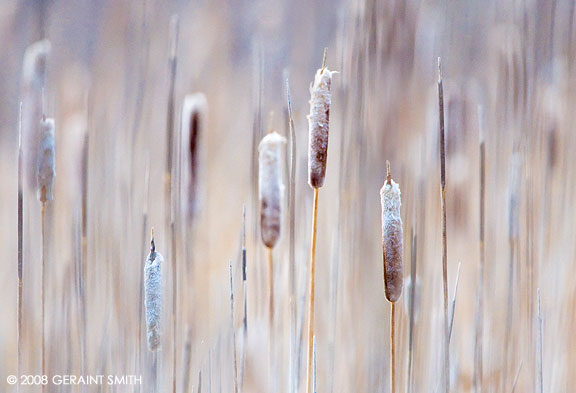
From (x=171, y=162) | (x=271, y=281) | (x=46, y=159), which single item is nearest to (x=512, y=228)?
(x=271, y=281)

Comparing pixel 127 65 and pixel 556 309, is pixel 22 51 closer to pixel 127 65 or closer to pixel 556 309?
pixel 127 65

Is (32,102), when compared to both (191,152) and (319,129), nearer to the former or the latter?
(191,152)

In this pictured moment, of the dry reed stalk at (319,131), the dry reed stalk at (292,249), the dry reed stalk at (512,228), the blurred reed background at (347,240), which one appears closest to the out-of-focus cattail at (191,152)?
the blurred reed background at (347,240)

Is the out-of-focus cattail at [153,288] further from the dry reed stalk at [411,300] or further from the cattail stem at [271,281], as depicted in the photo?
the dry reed stalk at [411,300]

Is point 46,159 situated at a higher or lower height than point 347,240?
higher

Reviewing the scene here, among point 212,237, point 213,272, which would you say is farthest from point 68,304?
point 212,237

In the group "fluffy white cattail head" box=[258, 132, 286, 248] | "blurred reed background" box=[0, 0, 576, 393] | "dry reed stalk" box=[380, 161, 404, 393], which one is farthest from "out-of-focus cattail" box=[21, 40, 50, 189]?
"dry reed stalk" box=[380, 161, 404, 393]
